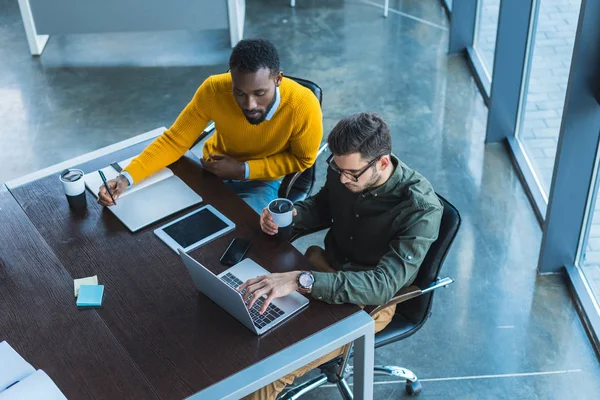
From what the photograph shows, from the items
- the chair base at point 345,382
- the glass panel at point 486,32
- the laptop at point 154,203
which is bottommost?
the chair base at point 345,382

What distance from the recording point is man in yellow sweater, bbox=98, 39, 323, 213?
292 cm

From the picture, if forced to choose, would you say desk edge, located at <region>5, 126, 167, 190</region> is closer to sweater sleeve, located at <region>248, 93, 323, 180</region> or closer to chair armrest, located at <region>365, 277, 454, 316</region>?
sweater sleeve, located at <region>248, 93, 323, 180</region>

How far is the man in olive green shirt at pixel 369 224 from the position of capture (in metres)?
2.42

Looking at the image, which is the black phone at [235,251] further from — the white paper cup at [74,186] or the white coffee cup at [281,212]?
the white paper cup at [74,186]

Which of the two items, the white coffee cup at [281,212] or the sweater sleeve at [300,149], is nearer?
the white coffee cup at [281,212]

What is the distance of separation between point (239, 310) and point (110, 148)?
1228mm

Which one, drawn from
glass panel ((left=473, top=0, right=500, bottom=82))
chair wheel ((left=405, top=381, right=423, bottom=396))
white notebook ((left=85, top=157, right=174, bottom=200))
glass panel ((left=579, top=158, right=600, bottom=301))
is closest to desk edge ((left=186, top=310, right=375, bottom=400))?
chair wheel ((left=405, top=381, right=423, bottom=396))

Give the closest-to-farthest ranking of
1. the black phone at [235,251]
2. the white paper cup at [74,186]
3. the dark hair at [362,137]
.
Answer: the dark hair at [362,137]
the black phone at [235,251]
the white paper cup at [74,186]

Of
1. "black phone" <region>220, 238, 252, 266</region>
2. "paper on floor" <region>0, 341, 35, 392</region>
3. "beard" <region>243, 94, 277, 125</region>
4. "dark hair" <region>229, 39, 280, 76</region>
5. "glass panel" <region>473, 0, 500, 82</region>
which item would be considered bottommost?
"glass panel" <region>473, 0, 500, 82</region>

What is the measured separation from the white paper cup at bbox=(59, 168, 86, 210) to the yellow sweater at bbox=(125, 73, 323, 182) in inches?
8.4

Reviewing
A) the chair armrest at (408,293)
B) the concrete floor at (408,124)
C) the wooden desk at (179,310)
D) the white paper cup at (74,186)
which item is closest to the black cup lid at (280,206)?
the wooden desk at (179,310)

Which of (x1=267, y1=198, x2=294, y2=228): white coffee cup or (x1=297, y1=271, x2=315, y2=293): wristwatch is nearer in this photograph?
(x1=297, y1=271, x2=315, y2=293): wristwatch

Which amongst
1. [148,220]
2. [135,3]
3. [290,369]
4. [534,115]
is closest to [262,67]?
[148,220]

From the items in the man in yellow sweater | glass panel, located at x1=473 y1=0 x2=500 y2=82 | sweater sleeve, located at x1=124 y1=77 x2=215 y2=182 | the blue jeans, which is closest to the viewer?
the man in yellow sweater
